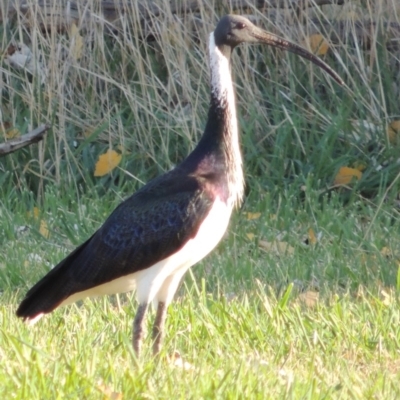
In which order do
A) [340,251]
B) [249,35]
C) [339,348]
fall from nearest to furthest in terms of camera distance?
[339,348] → [249,35] → [340,251]

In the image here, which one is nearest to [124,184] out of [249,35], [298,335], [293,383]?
[249,35]

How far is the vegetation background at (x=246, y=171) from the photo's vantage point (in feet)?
13.8

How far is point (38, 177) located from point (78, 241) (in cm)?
126

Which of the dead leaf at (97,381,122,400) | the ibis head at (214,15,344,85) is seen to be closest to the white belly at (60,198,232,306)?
the ibis head at (214,15,344,85)

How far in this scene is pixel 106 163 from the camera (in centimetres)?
707

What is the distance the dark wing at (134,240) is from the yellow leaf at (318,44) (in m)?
3.10

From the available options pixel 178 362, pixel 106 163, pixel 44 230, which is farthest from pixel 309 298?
pixel 106 163

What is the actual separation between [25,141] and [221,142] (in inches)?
94.5

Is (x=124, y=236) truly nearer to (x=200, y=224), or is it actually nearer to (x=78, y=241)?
(x=200, y=224)

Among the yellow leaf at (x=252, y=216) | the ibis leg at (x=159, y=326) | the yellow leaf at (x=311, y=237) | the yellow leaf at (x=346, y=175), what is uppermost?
the ibis leg at (x=159, y=326)

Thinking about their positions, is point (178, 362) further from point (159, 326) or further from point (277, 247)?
point (277, 247)

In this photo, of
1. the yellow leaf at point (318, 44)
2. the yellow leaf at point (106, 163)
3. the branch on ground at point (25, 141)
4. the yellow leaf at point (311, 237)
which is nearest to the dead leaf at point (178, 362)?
the yellow leaf at point (311, 237)

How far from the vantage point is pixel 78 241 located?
605 cm

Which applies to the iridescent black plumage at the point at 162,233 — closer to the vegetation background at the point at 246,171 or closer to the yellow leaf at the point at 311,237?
the vegetation background at the point at 246,171
